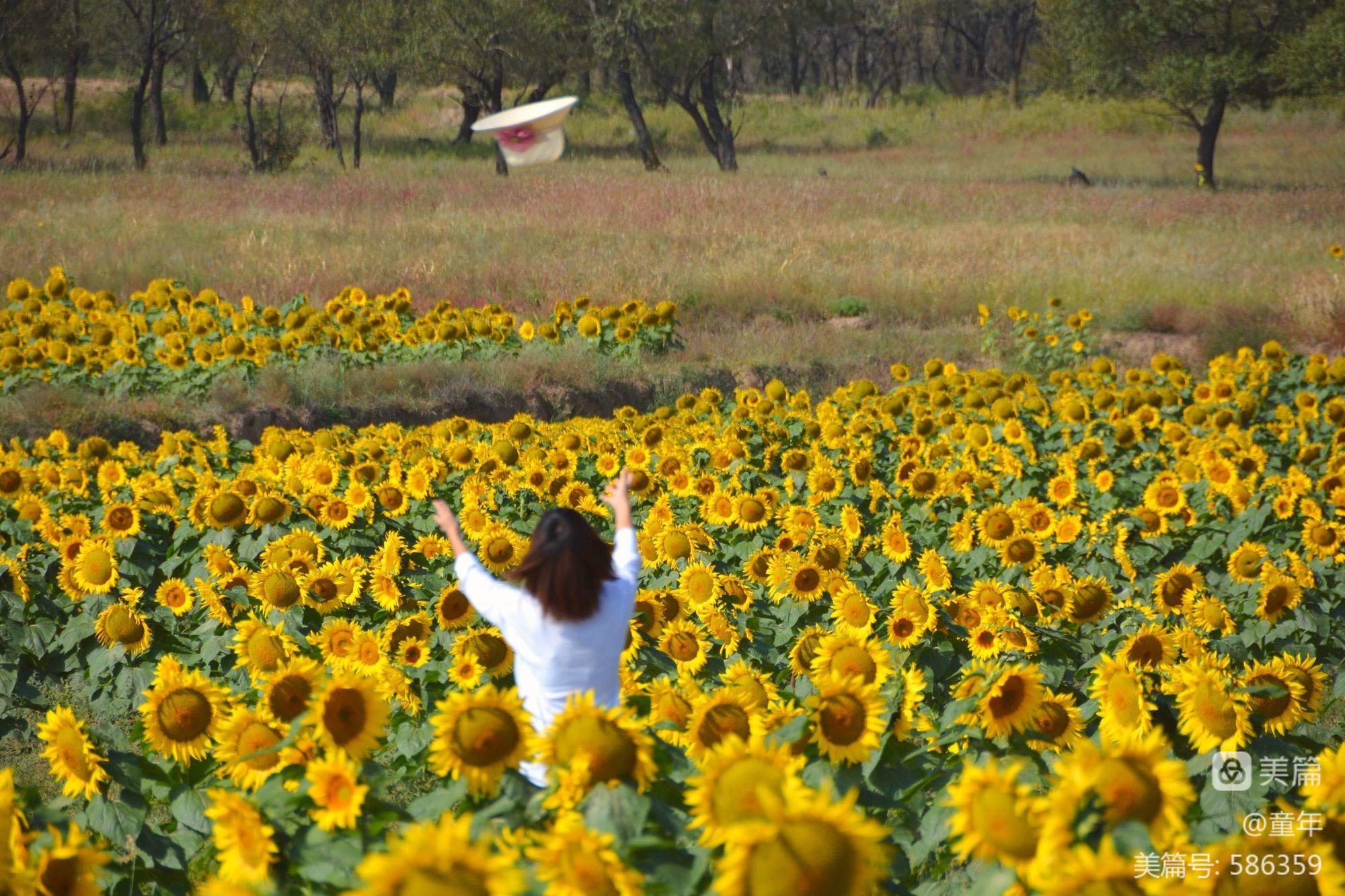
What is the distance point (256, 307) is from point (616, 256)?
5390mm

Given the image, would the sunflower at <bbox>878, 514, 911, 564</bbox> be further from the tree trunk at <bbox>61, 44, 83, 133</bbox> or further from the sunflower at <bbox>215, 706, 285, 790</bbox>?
the tree trunk at <bbox>61, 44, 83, 133</bbox>

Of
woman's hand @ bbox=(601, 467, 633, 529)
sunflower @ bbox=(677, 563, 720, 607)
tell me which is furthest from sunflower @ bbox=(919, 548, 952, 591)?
woman's hand @ bbox=(601, 467, 633, 529)

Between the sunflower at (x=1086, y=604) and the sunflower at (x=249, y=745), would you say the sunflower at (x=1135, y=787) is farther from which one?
the sunflower at (x=1086, y=604)

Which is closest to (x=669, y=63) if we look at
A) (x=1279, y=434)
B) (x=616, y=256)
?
(x=616, y=256)

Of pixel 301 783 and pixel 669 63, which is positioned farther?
pixel 669 63

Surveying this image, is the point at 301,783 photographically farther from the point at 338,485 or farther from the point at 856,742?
the point at 338,485

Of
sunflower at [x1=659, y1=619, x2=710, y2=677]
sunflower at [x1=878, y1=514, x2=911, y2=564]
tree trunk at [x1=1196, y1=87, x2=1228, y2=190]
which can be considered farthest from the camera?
tree trunk at [x1=1196, y1=87, x2=1228, y2=190]

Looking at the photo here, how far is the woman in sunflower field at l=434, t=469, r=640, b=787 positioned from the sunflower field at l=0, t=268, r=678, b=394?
745 cm

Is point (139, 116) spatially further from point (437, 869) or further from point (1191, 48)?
point (437, 869)

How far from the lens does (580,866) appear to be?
1912mm

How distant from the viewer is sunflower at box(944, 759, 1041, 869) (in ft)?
6.41

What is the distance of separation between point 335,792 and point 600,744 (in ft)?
1.56

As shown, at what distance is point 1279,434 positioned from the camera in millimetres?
7398

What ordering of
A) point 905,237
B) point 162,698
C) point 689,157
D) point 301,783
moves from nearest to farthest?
point 301,783
point 162,698
point 905,237
point 689,157
